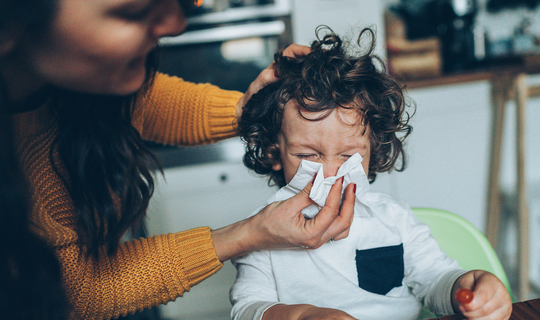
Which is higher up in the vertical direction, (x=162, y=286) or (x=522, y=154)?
(x=162, y=286)

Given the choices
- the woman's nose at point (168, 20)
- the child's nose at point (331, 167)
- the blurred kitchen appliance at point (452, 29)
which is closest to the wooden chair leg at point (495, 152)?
the blurred kitchen appliance at point (452, 29)

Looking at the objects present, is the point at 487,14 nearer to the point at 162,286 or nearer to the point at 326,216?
the point at 326,216

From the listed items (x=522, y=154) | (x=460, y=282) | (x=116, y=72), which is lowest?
(x=522, y=154)

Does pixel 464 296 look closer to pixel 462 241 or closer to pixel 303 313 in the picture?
pixel 303 313

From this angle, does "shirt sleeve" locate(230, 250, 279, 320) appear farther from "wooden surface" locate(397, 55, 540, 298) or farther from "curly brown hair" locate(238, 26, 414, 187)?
"wooden surface" locate(397, 55, 540, 298)

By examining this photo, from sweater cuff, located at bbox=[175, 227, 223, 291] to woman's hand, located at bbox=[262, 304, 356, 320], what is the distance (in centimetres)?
14

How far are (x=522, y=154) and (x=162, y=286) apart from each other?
1622mm

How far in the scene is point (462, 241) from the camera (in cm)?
88

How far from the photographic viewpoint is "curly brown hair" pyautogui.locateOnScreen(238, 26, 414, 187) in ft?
2.41

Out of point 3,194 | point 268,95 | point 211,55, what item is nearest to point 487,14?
point 211,55

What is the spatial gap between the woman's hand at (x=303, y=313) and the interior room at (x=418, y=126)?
0.96 m

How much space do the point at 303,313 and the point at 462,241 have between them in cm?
53

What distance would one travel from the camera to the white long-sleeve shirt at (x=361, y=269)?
2.40ft

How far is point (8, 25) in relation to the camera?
384 millimetres
